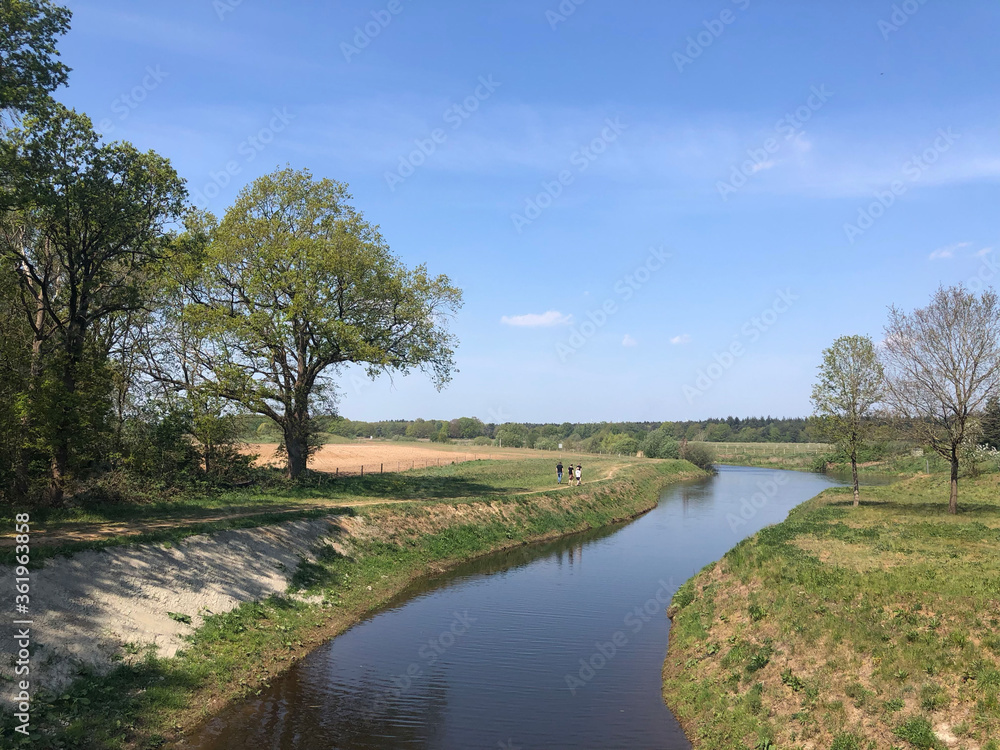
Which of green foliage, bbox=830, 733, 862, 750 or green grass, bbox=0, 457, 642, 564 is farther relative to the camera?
green grass, bbox=0, 457, 642, 564

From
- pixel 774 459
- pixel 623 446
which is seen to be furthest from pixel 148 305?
pixel 774 459

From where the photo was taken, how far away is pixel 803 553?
78.9ft

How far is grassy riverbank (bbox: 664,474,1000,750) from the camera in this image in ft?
41.5

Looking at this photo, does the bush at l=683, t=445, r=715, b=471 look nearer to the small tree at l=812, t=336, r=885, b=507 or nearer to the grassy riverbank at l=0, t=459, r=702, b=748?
the grassy riverbank at l=0, t=459, r=702, b=748

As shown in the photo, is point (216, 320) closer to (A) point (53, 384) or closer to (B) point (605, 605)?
(A) point (53, 384)

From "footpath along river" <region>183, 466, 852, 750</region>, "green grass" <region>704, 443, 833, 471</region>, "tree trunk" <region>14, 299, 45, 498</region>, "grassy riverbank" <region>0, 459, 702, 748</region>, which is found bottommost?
"green grass" <region>704, 443, 833, 471</region>

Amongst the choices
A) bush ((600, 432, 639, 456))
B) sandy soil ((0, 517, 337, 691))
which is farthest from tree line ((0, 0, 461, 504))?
bush ((600, 432, 639, 456))

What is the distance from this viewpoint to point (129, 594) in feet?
59.8

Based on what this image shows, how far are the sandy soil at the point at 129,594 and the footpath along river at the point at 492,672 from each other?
3409 millimetres

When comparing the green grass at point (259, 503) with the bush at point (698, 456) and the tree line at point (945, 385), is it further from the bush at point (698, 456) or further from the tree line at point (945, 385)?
the bush at point (698, 456)

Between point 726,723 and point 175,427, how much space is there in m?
33.1

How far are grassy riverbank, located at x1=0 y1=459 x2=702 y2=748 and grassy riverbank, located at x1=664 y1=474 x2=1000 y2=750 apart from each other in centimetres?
1221

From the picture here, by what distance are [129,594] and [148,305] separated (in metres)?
23.4

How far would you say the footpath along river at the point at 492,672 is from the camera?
49.4 feet
